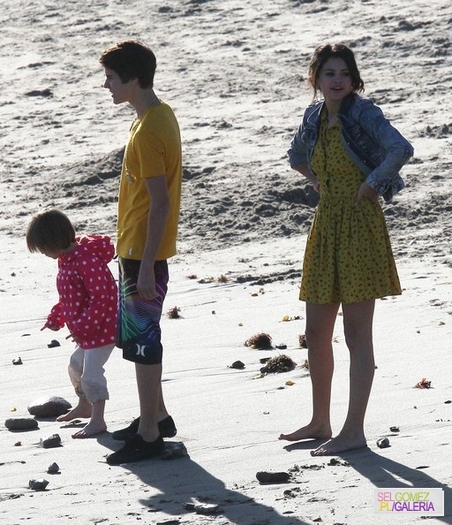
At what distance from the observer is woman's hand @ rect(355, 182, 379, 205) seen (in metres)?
4.90

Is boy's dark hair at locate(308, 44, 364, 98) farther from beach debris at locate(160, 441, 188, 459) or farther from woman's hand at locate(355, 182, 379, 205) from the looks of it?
beach debris at locate(160, 441, 188, 459)

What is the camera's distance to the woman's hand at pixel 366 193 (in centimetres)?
490

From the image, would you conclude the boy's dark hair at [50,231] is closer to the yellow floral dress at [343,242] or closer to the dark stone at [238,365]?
the yellow floral dress at [343,242]

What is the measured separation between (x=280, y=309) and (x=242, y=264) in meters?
1.51

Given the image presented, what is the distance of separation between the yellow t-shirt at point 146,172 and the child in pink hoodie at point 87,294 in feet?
1.52

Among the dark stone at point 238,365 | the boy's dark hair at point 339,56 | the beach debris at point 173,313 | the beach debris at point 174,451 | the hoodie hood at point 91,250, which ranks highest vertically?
the boy's dark hair at point 339,56

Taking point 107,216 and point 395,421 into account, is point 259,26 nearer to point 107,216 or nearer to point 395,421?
point 107,216

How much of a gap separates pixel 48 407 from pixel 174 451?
102cm

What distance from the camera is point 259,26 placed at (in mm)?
15367

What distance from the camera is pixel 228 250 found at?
9789 millimetres

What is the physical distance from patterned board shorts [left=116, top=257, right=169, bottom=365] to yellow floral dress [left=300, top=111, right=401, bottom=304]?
1.91ft

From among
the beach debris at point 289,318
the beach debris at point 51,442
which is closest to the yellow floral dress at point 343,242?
the beach debris at point 51,442

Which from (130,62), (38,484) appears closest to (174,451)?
(38,484)

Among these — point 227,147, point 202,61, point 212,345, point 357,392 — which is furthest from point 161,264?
point 202,61
